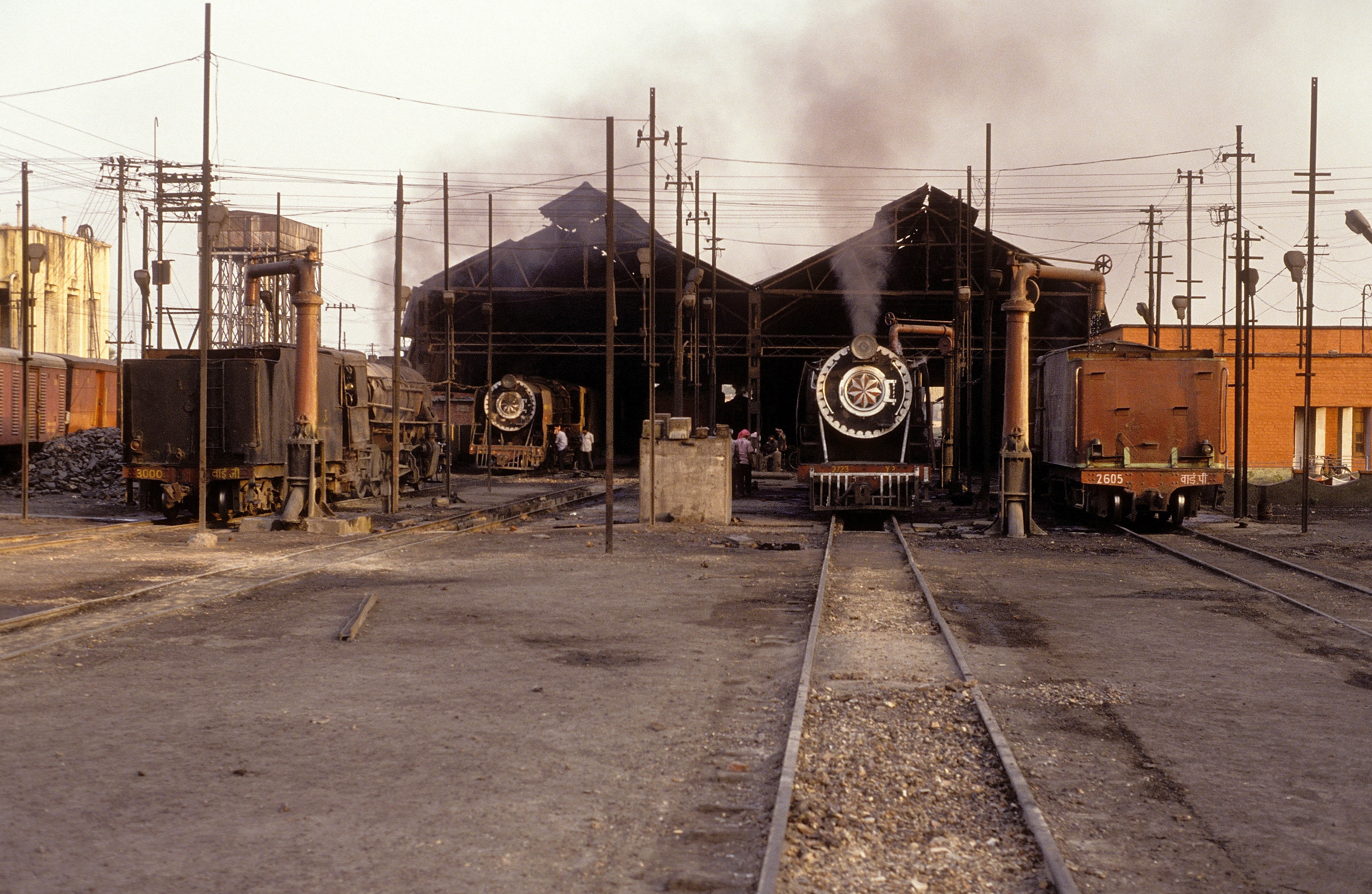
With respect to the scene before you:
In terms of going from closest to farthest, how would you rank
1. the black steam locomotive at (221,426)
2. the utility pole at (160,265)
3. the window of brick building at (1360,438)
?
the black steam locomotive at (221,426), the utility pole at (160,265), the window of brick building at (1360,438)

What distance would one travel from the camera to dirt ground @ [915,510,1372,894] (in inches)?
205

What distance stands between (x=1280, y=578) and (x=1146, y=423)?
6466 mm

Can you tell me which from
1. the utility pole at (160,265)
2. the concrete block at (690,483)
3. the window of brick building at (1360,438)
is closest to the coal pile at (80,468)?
the utility pole at (160,265)

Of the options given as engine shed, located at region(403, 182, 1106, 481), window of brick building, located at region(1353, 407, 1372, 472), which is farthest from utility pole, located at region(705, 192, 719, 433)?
window of brick building, located at region(1353, 407, 1372, 472)

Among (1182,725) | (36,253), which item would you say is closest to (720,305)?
(36,253)

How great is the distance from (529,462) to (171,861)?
37677mm

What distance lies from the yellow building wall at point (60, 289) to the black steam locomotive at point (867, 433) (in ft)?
151

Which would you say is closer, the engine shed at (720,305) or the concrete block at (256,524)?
the concrete block at (256,524)

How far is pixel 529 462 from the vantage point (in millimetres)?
42469

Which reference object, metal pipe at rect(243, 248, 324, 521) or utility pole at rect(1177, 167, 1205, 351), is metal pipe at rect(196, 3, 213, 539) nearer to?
metal pipe at rect(243, 248, 324, 521)

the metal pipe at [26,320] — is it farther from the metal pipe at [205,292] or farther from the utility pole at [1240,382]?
the utility pole at [1240,382]

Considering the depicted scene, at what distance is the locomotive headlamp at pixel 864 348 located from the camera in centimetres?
2188

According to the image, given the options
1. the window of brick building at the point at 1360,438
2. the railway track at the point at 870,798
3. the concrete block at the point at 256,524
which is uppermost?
the window of brick building at the point at 1360,438

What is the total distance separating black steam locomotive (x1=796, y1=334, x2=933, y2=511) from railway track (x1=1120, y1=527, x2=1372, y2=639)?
4007mm
